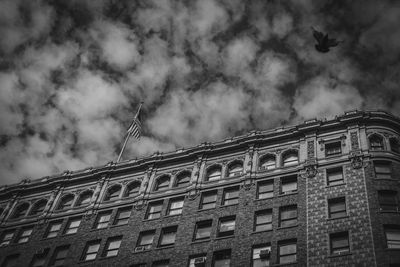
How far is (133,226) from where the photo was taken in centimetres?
5253

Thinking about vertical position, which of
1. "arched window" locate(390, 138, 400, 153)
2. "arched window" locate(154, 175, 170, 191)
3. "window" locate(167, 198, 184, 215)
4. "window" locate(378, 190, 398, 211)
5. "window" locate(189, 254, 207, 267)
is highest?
"arched window" locate(390, 138, 400, 153)

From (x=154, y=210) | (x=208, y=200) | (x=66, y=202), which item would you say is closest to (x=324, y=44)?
(x=208, y=200)

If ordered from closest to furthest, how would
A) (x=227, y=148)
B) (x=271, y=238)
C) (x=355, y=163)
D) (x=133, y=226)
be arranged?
1. (x=271, y=238)
2. (x=355, y=163)
3. (x=133, y=226)
4. (x=227, y=148)

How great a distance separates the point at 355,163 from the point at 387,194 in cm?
457

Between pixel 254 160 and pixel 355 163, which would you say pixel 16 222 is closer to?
pixel 254 160

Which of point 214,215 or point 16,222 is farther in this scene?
point 16,222

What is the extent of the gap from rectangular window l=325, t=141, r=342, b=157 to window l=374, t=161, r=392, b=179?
4.00 metres

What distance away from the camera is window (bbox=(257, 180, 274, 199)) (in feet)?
165

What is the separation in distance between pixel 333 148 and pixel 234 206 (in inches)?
431

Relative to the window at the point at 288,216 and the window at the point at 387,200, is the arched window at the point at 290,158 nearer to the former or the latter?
the window at the point at 288,216

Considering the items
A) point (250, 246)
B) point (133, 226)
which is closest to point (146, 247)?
point (133, 226)

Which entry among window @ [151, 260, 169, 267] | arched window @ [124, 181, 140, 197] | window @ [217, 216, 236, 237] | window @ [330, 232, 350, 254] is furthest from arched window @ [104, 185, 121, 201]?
window @ [330, 232, 350, 254]

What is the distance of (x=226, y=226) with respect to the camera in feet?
159

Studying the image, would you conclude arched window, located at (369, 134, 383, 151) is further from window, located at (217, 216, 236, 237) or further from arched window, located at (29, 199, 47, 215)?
arched window, located at (29, 199, 47, 215)
